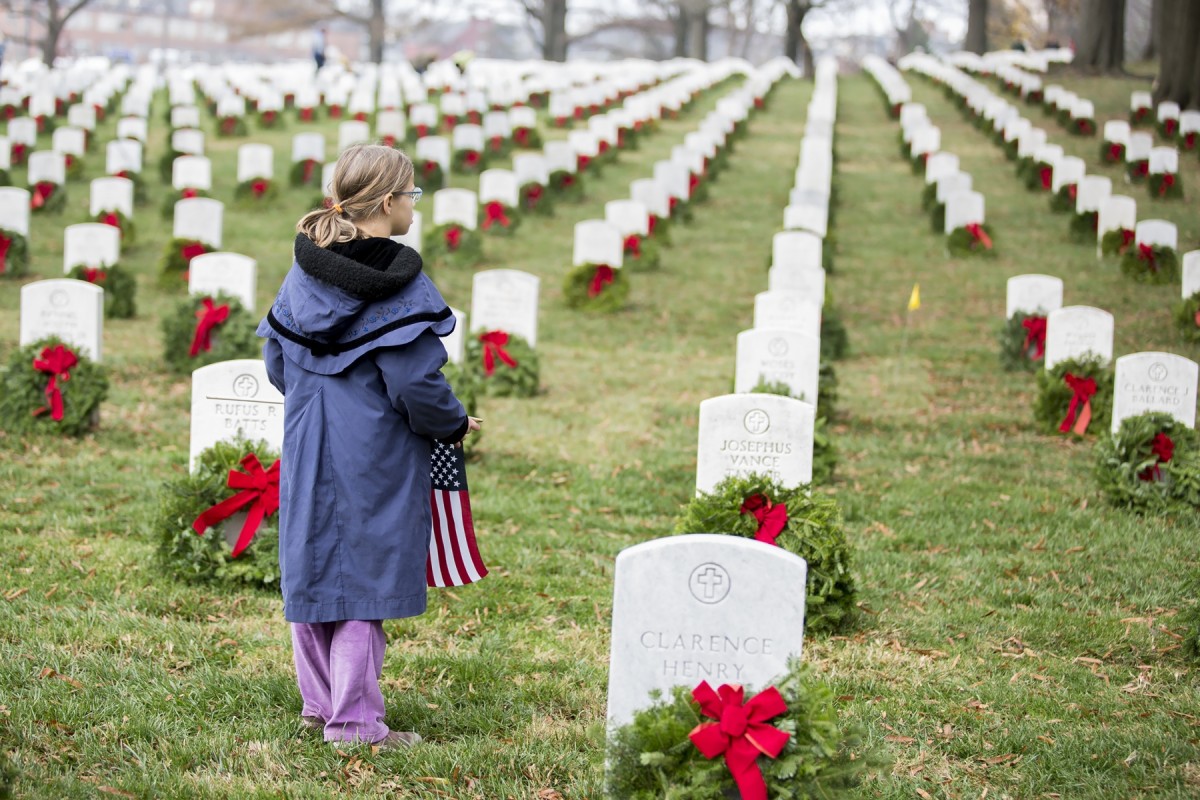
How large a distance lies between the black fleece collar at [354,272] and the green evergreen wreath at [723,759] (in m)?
1.41

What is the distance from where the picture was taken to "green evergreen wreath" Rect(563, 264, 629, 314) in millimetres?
13562

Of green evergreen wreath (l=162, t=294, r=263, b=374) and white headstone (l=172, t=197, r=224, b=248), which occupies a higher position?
white headstone (l=172, t=197, r=224, b=248)

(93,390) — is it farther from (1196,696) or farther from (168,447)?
(1196,696)

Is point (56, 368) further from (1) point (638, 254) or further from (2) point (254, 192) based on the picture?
(2) point (254, 192)

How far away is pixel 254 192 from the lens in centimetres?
1784

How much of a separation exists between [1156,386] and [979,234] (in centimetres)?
879

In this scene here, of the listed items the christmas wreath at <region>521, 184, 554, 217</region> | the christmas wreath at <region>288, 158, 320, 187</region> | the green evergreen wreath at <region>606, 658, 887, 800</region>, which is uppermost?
the christmas wreath at <region>288, 158, 320, 187</region>

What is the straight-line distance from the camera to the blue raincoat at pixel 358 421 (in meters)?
3.95

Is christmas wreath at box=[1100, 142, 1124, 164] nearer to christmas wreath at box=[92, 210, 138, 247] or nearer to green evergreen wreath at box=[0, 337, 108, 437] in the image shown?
christmas wreath at box=[92, 210, 138, 247]

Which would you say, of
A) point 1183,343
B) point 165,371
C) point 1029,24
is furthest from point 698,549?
point 1029,24

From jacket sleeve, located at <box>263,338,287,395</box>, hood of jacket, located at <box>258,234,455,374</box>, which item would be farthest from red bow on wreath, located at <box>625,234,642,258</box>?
hood of jacket, located at <box>258,234,455,374</box>

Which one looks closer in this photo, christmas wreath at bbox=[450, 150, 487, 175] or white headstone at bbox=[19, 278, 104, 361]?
white headstone at bbox=[19, 278, 104, 361]

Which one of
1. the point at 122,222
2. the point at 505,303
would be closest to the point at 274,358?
the point at 505,303

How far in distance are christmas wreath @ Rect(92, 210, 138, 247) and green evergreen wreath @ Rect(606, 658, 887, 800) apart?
12.8m
